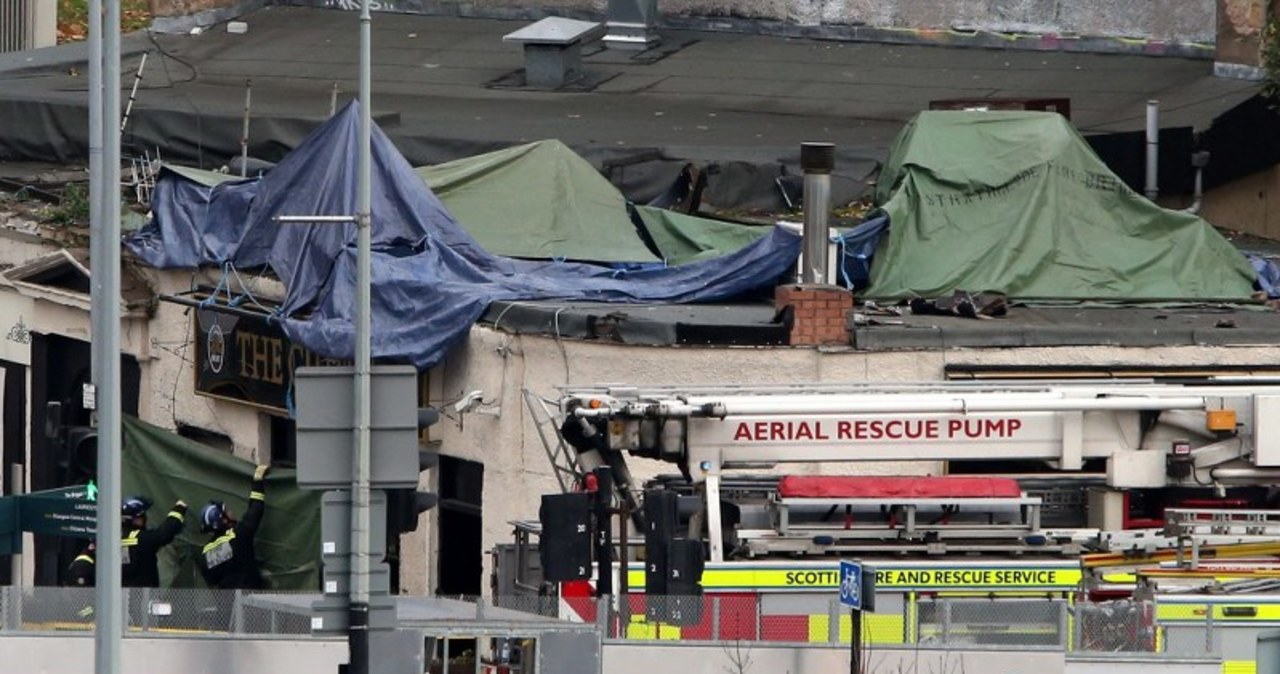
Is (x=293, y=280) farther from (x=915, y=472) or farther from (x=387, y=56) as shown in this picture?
(x=387, y=56)

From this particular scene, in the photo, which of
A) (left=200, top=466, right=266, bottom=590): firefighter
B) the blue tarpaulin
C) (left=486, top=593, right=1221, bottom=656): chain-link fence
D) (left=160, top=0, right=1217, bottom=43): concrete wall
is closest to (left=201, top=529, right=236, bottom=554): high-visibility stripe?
(left=200, top=466, right=266, bottom=590): firefighter

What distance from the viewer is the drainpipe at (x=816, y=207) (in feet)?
83.4

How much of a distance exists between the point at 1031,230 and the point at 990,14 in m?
13.0

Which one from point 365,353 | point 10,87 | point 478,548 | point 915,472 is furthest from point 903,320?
point 10,87

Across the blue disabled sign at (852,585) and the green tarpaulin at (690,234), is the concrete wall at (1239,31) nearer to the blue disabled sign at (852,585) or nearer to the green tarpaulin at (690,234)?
the green tarpaulin at (690,234)

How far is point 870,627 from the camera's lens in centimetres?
2128

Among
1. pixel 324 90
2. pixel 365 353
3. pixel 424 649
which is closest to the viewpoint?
pixel 365 353

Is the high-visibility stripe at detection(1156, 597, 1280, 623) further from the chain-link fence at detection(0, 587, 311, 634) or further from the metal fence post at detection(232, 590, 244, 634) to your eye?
the metal fence post at detection(232, 590, 244, 634)

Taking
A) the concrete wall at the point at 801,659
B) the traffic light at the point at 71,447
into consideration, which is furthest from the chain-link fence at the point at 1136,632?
the traffic light at the point at 71,447

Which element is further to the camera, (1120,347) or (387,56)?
(387,56)

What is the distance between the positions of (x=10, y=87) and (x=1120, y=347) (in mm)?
17287

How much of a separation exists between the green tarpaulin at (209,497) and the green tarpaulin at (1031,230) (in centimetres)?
565

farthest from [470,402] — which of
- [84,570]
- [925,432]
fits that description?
[925,432]

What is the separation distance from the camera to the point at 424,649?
20.6 metres
